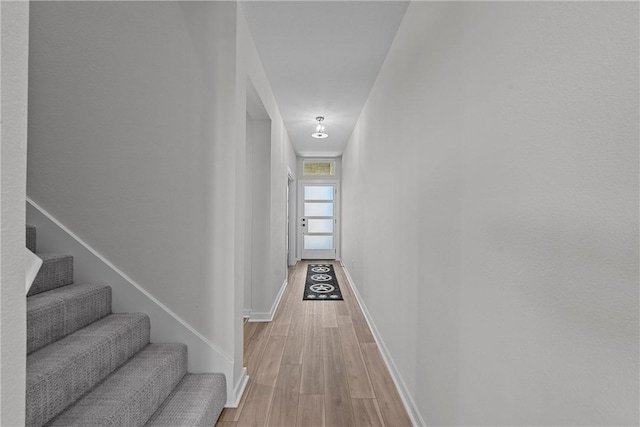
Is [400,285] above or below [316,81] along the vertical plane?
below

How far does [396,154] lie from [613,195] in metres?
1.75

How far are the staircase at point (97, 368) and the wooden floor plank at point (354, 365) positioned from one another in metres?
0.86

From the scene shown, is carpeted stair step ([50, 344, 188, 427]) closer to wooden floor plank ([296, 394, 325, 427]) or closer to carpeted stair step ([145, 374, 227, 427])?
carpeted stair step ([145, 374, 227, 427])

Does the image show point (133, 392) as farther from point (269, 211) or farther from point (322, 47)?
point (322, 47)

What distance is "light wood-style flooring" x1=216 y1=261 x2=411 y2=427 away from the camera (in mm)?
1885

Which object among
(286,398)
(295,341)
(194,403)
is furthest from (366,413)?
→ (295,341)

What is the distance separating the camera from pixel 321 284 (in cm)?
534

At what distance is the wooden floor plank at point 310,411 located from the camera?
1.82m

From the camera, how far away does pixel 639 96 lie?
59cm

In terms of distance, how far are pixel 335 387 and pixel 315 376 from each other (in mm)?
198

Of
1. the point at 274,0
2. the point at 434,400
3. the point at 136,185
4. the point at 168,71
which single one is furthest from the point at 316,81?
the point at 434,400

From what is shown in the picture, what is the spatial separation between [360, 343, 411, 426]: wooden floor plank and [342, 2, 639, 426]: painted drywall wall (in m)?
0.21

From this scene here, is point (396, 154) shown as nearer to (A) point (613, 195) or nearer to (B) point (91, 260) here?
(A) point (613, 195)

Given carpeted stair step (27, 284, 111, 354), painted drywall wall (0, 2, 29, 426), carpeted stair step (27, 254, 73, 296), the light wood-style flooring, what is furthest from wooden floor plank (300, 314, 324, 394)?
painted drywall wall (0, 2, 29, 426)
